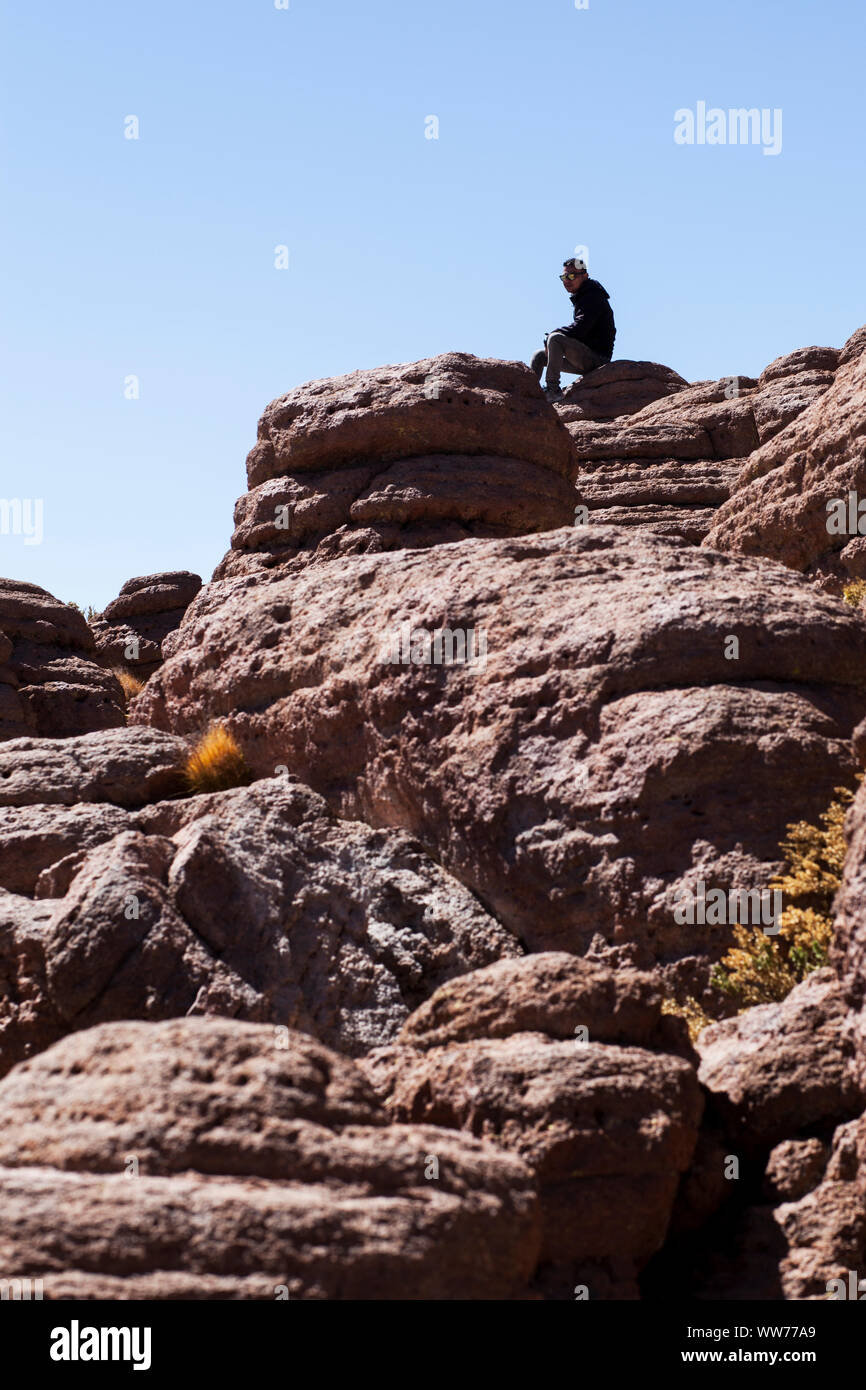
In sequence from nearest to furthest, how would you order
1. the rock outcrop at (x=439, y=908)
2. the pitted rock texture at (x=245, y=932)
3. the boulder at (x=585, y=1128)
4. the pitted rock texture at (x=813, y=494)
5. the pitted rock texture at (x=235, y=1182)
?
the pitted rock texture at (x=235, y=1182)
the rock outcrop at (x=439, y=908)
the boulder at (x=585, y=1128)
the pitted rock texture at (x=245, y=932)
the pitted rock texture at (x=813, y=494)

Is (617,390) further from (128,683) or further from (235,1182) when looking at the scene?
(235,1182)

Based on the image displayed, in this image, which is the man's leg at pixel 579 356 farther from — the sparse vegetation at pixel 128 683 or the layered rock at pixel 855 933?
the layered rock at pixel 855 933

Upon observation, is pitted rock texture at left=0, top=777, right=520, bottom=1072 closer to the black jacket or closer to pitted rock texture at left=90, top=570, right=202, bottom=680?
pitted rock texture at left=90, top=570, right=202, bottom=680

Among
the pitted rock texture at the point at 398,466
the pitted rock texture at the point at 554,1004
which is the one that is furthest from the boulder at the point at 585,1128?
the pitted rock texture at the point at 398,466

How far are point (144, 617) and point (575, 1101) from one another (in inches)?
857

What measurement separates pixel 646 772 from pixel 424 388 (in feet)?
19.8

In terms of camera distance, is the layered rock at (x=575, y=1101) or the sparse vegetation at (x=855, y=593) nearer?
the layered rock at (x=575, y=1101)

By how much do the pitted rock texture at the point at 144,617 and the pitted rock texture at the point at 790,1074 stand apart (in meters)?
20.1

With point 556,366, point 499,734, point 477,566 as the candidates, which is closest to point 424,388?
point 477,566

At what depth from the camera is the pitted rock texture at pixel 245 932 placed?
266 inches

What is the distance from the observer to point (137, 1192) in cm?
360

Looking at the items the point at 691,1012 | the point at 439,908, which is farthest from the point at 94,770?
the point at 691,1012

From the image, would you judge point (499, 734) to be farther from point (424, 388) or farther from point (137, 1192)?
point (424, 388)

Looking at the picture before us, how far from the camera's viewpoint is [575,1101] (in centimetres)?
470
